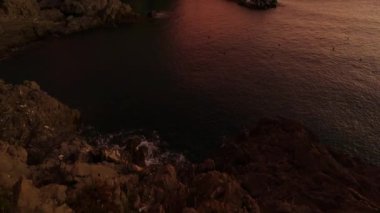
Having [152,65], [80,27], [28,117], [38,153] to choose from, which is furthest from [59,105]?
[80,27]

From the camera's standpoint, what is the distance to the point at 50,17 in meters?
122

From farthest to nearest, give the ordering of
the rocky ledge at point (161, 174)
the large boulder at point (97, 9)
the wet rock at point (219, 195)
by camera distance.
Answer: the large boulder at point (97, 9) → the wet rock at point (219, 195) → the rocky ledge at point (161, 174)

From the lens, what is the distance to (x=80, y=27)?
4801 inches

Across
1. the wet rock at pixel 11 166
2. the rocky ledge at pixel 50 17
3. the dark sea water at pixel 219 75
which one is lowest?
the dark sea water at pixel 219 75

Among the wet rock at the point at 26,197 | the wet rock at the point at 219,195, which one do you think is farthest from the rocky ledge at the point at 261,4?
the wet rock at the point at 26,197

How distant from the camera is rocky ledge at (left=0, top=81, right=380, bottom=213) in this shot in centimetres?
3644

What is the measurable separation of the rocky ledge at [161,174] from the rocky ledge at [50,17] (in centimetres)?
4979

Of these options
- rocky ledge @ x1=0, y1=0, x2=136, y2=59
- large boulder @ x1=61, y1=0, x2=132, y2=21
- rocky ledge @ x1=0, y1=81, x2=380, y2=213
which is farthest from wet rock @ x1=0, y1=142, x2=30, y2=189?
large boulder @ x1=61, y1=0, x2=132, y2=21

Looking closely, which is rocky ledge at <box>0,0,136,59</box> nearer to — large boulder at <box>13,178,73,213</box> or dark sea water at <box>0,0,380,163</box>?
dark sea water at <box>0,0,380,163</box>

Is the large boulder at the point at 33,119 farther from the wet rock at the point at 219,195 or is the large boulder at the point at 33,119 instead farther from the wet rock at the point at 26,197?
the wet rock at the point at 219,195

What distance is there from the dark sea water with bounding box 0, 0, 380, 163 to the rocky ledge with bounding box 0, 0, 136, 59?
233 inches

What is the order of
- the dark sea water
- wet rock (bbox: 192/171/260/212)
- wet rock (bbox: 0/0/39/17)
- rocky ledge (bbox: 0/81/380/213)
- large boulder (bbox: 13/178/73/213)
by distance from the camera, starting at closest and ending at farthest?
large boulder (bbox: 13/178/73/213) < rocky ledge (bbox: 0/81/380/213) < wet rock (bbox: 192/171/260/212) < the dark sea water < wet rock (bbox: 0/0/39/17)

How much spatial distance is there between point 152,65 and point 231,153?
158 feet

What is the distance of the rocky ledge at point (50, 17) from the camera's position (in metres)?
109
